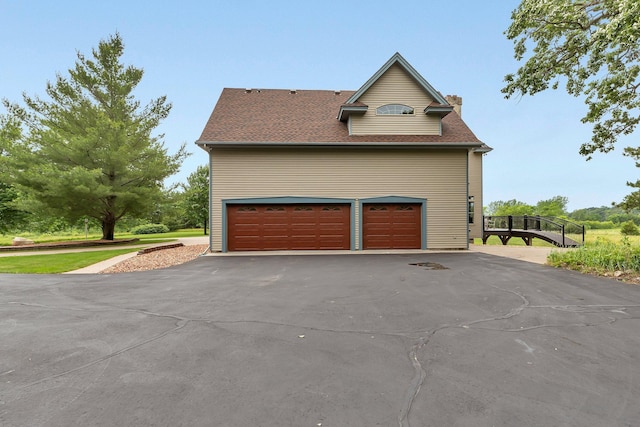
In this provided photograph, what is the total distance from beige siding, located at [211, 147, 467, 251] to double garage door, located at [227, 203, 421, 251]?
55cm

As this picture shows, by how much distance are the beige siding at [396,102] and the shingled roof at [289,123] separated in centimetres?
43

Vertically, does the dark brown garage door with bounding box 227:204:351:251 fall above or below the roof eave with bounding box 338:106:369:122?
below

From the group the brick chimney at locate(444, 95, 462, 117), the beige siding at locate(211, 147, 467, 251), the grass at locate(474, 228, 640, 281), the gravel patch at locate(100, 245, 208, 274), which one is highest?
the brick chimney at locate(444, 95, 462, 117)

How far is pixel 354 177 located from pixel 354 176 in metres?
0.05

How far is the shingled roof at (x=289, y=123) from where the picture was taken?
1312cm

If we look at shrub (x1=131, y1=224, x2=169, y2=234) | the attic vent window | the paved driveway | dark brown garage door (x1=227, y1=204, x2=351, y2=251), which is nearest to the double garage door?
dark brown garage door (x1=227, y1=204, x2=351, y2=251)

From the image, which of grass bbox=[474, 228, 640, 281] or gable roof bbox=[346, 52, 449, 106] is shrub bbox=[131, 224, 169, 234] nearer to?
gable roof bbox=[346, 52, 449, 106]

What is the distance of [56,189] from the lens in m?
15.4

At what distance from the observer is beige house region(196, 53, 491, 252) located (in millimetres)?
13133

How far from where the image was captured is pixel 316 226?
13.4m

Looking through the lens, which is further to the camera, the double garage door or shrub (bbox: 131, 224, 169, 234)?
shrub (bbox: 131, 224, 169, 234)

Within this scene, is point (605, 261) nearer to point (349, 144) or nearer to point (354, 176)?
point (354, 176)

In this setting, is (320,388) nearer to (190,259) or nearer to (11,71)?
(190,259)

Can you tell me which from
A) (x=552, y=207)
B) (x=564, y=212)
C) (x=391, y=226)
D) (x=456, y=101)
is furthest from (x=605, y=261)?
(x=564, y=212)
